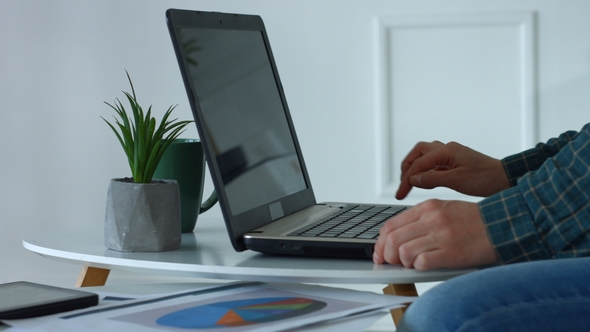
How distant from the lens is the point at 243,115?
0.92 metres

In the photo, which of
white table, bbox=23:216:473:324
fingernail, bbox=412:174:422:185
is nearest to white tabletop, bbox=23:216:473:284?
white table, bbox=23:216:473:324

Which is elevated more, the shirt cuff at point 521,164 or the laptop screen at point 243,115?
the laptop screen at point 243,115

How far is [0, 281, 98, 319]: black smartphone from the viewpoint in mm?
572

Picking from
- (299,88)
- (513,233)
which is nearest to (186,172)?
(513,233)

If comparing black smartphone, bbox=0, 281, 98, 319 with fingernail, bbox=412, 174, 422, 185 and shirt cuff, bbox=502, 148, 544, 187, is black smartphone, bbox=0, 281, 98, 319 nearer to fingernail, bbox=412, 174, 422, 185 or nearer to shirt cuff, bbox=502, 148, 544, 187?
fingernail, bbox=412, 174, 422, 185

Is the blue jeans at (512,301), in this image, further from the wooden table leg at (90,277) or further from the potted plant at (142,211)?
the wooden table leg at (90,277)

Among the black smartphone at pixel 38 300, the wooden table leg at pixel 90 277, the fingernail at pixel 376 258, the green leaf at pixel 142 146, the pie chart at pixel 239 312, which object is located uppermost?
the green leaf at pixel 142 146

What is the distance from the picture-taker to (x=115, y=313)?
0.59 metres

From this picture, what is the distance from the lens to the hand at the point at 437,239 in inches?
26.8

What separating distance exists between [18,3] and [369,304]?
2.14 metres

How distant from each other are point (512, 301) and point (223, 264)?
11.9 inches

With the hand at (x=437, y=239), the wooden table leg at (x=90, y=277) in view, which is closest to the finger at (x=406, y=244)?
the hand at (x=437, y=239)

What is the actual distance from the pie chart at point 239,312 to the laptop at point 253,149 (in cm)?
12

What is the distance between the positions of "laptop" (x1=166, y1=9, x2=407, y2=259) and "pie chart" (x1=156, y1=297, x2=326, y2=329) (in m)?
0.12
